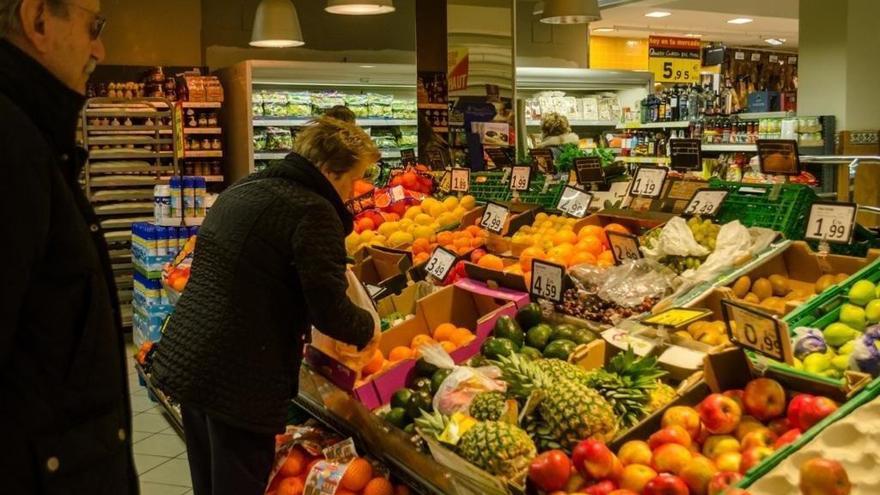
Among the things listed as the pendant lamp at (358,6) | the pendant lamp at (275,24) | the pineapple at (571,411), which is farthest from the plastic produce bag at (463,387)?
the pendant lamp at (275,24)

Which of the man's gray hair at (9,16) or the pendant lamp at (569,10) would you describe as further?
the pendant lamp at (569,10)

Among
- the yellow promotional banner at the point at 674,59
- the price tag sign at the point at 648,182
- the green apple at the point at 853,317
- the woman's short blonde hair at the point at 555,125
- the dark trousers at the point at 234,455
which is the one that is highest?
the yellow promotional banner at the point at 674,59

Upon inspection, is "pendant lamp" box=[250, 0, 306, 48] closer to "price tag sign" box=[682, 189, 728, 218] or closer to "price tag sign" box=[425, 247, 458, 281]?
"price tag sign" box=[425, 247, 458, 281]

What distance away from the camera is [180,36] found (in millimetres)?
9680

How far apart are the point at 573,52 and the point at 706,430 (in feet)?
34.4

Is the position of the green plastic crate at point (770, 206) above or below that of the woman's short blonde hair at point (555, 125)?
below

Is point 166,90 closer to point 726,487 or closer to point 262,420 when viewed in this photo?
point 262,420

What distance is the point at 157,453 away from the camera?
15.2 feet

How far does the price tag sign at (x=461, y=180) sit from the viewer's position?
552 centimetres

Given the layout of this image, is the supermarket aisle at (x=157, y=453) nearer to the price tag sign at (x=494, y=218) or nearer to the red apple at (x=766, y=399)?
the price tag sign at (x=494, y=218)

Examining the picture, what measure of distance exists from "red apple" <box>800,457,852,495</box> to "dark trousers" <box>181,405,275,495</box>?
1484 millimetres

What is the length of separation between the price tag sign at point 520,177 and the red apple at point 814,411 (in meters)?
3.06

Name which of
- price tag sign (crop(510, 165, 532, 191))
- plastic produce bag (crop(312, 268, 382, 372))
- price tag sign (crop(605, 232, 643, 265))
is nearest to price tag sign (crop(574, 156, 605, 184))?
price tag sign (crop(510, 165, 532, 191))

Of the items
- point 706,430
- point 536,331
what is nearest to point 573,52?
point 536,331
